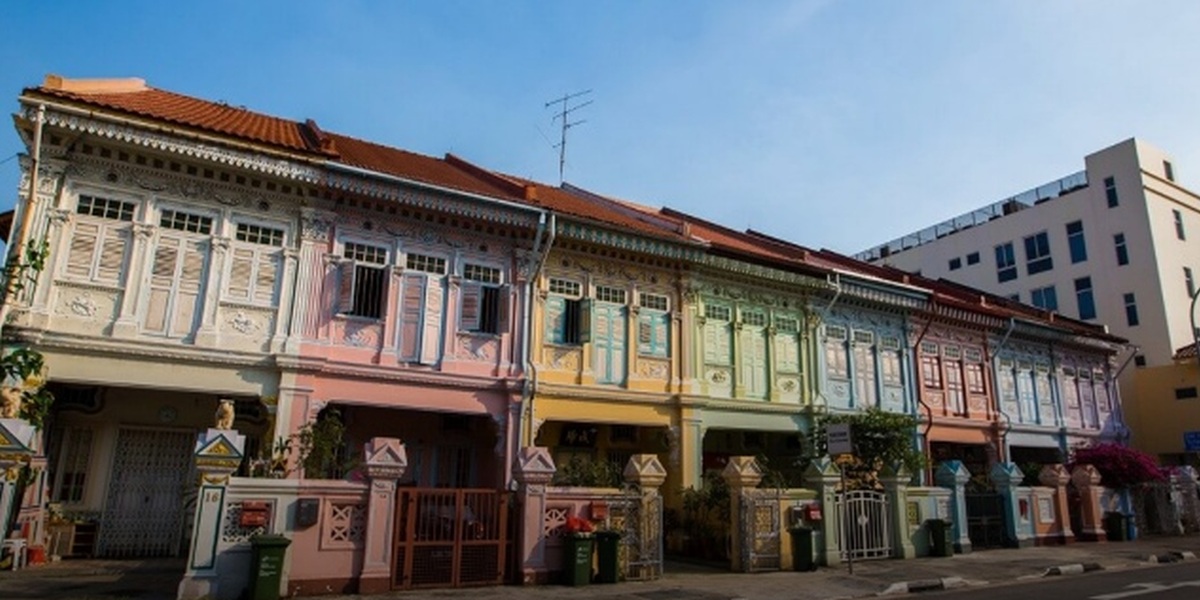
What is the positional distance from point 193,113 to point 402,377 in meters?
6.53

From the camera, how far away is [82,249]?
40.3ft

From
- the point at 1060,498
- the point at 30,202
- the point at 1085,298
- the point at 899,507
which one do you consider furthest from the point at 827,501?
the point at 1085,298

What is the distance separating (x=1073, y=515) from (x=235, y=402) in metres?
21.2

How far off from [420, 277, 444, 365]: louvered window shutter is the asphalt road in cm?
961

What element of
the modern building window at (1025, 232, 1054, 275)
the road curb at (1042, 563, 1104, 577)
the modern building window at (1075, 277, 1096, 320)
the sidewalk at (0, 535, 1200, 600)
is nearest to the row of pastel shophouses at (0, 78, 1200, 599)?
the sidewalk at (0, 535, 1200, 600)

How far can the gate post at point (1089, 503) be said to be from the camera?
20141 millimetres

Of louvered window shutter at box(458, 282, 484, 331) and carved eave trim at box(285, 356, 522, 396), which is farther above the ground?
louvered window shutter at box(458, 282, 484, 331)

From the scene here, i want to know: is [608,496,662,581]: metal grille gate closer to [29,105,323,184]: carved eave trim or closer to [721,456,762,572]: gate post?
[721,456,762,572]: gate post

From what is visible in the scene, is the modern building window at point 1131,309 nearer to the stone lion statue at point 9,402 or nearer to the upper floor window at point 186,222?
the upper floor window at point 186,222

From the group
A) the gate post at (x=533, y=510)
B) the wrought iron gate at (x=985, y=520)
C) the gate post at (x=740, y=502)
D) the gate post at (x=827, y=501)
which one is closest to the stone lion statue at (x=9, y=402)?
the gate post at (x=533, y=510)

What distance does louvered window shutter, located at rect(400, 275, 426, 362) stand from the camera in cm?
1439

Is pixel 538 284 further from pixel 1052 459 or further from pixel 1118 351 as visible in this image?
pixel 1118 351

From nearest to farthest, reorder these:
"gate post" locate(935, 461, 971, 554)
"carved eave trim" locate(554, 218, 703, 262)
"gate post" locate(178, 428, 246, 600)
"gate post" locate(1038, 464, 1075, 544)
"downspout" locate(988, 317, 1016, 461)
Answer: "gate post" locate(178, 428, 246, 600), "carved eave trim" locate(554, 218, 703, 262), "gate post" locate(935, 461, 971, 554), "gate post" locate(1038, 464, 1075, 544), "downspout" locate(988, 317, 1016, 461)

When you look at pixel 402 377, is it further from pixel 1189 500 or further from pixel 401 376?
pixel 1189 500
